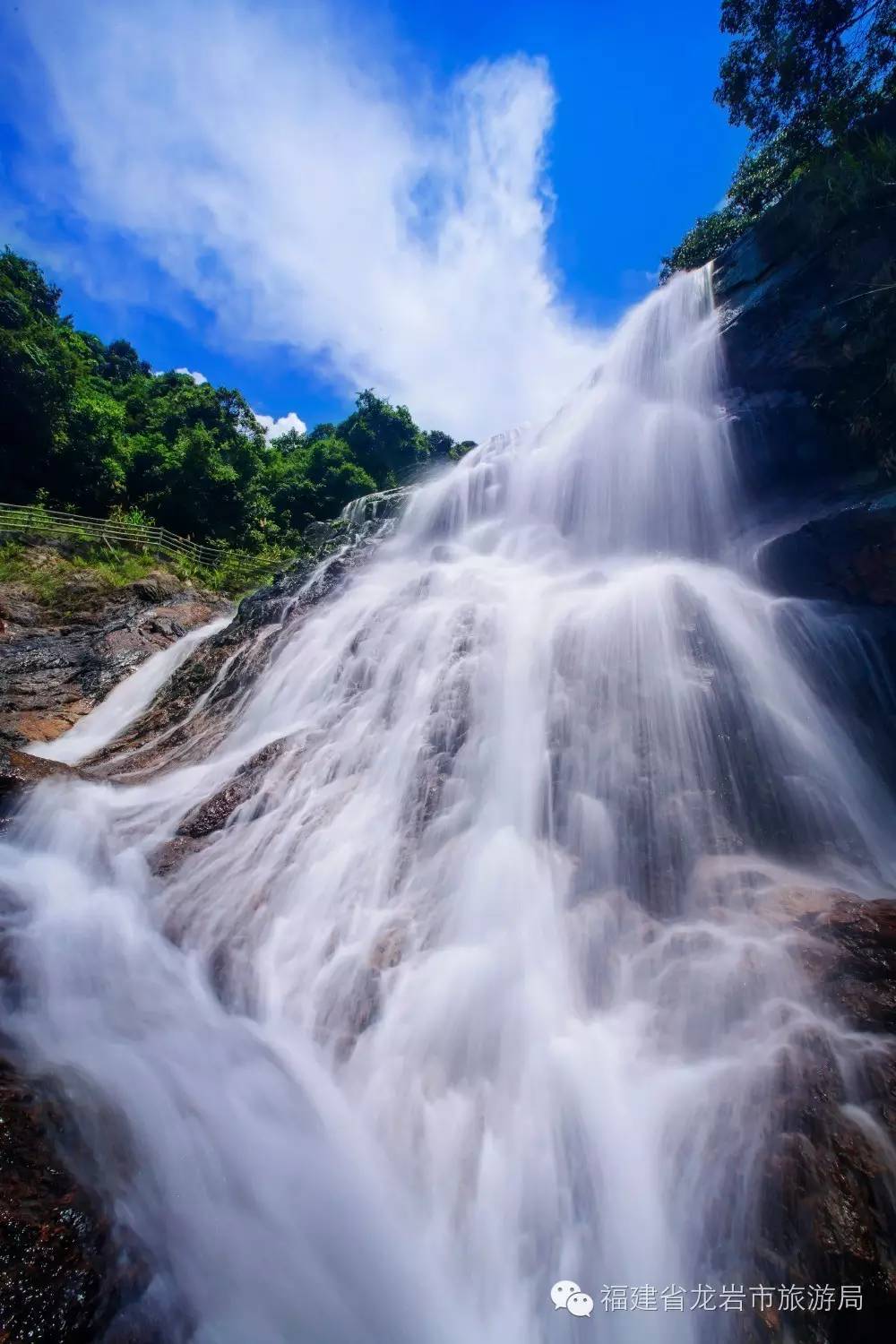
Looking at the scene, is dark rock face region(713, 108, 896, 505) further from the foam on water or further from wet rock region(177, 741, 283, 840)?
the foam on water

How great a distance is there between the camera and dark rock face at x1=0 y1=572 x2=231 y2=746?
35.1 ft

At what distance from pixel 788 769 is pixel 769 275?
1311 cm

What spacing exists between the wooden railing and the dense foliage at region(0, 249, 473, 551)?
1076mm

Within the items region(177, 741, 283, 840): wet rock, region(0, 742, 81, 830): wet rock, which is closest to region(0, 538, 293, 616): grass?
region(0, 742, 81, 830): wet rock

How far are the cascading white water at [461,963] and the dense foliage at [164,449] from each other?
551 inches

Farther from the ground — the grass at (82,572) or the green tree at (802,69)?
the green tree at (802,69)

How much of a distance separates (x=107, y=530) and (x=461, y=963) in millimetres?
17701

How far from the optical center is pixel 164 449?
21359mm

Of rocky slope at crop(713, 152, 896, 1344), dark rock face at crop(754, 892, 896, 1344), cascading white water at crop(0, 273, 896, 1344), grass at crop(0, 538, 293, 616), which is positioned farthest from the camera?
grass at crop(0, 538, 293, 616)

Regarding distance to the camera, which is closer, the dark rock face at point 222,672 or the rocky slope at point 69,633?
the dark rock face at point 222,672

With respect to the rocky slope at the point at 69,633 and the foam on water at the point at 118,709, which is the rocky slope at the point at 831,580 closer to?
the foam on water at the point at 118,709

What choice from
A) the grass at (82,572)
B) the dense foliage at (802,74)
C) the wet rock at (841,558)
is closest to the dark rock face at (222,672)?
the grass at (82,572)

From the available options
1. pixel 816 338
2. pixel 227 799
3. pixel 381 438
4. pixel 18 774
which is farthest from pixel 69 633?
pixel 381 438

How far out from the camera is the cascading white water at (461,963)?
123 inches
